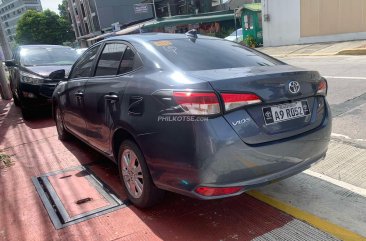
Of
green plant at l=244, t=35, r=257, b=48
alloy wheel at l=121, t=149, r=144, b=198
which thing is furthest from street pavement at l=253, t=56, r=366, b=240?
green plant at l=244, t=35, r=257, b=48

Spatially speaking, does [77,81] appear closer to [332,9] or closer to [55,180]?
[55,180]

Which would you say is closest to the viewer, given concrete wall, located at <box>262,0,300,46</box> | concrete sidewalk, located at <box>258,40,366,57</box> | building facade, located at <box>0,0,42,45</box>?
concrete sidewalk, located at <box>258,40,366,57</box>

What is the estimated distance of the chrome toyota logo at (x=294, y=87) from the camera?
2.81m

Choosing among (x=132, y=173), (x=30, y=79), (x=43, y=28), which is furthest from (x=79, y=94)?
(x=43, y=28)

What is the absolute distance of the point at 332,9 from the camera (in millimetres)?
17172

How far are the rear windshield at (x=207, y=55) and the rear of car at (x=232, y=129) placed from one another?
0.20 feet

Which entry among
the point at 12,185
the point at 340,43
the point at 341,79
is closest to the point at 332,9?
the point at 340,43

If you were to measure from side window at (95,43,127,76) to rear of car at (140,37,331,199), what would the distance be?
31.5 inches

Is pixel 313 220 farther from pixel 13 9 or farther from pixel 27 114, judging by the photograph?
pixel 13 9

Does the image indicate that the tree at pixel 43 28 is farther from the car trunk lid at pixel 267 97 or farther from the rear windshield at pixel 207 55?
the car trunk lid at pixel 267 97

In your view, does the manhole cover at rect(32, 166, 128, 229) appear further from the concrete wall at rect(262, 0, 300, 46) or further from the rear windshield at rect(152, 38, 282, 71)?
the concrete wall at rect(262, 0, 300, 46)

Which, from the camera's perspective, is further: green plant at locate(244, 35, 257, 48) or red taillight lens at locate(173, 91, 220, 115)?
green plant at locate(244, 35, 257, 48)

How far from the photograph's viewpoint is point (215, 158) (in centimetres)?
248

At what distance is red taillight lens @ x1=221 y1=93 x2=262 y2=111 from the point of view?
→ 2.52 metres
